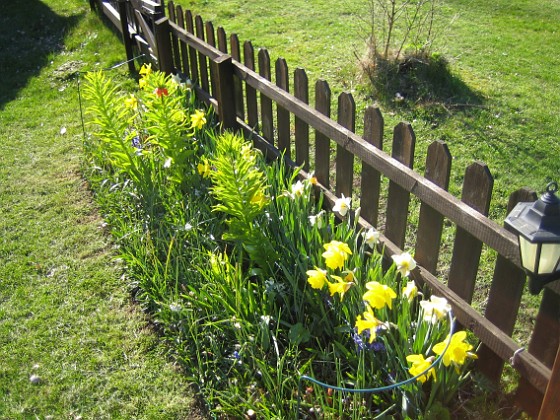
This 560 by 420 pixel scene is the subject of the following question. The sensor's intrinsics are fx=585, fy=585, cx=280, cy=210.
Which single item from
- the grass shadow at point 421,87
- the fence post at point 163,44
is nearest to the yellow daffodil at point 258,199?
the grass shadow at point 421,87

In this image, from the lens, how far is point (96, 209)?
14.0ft

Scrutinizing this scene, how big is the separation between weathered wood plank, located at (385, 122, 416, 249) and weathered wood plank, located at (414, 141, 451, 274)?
112 millimetres

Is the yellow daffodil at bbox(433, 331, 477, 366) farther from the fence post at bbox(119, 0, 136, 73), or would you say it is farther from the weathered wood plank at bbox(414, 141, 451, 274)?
the fence post at bbox(119, 0, 136, 73)

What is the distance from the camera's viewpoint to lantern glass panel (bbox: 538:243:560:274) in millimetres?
1621

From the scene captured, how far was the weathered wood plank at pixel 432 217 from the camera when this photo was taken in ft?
8.02

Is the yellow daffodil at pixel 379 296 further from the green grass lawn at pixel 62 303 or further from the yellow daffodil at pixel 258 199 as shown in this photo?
the green grass lawn at pixel 62 303

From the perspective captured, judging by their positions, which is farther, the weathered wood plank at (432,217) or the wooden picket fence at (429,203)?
the weathered wood plank at (432,217)

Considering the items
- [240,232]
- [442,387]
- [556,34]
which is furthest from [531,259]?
[556,34]

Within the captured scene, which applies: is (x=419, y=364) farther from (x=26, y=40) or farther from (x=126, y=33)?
(x=26, y=40)

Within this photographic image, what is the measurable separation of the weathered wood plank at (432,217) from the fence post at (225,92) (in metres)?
1.99

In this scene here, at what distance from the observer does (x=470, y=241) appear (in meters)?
2.41

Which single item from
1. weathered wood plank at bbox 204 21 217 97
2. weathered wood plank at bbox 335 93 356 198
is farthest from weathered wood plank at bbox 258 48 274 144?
weathered wood plank at bbox 335 93 356 198

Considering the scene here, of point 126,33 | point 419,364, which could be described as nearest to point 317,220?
point 419,364

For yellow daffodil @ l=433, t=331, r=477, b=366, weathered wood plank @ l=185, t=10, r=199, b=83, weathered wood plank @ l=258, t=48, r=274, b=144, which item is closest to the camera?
yellow daffodil @ l=433, t=331, r=477, b=366
